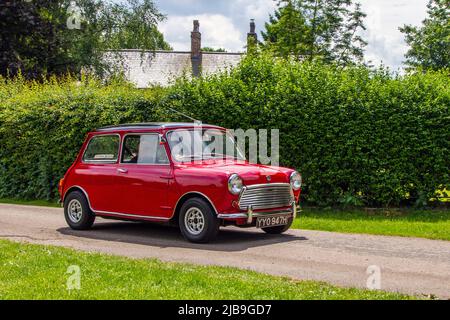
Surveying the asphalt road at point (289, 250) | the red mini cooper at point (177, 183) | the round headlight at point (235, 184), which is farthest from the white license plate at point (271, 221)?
the round headlight at point (235, 184)

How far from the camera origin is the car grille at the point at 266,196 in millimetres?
10117

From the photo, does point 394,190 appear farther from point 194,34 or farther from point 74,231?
point 194,34

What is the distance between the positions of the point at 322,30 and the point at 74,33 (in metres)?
12.7

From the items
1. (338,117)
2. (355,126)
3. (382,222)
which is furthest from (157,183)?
(355,126)

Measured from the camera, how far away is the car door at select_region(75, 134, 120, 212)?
38.1ft

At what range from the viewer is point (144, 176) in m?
11.0

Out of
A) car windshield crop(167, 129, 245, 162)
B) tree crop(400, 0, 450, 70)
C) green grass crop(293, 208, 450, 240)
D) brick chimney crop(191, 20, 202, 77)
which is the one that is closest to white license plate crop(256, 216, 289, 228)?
car windshield crop(167, 129, 245, 162)

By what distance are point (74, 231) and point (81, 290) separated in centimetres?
583

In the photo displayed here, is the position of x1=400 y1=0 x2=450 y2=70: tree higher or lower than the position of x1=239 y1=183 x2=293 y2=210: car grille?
higher

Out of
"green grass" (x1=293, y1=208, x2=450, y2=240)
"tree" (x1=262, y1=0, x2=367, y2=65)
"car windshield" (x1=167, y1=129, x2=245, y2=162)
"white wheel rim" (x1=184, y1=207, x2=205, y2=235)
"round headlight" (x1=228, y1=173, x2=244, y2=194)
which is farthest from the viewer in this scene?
"tree" (x1=262, y1=0, x2=367, y2=65)

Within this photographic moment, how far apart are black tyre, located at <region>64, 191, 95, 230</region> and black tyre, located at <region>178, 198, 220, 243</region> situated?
2.47 meters

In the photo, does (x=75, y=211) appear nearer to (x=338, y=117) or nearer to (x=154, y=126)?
(x=154, y=126)

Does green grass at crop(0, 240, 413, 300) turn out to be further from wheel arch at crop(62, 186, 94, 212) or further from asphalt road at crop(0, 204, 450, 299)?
wheel arch at crop(62, 186, 94, 212)

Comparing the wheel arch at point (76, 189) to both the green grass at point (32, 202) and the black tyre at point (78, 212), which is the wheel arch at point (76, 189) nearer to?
the black tyre at point (78, 212)
